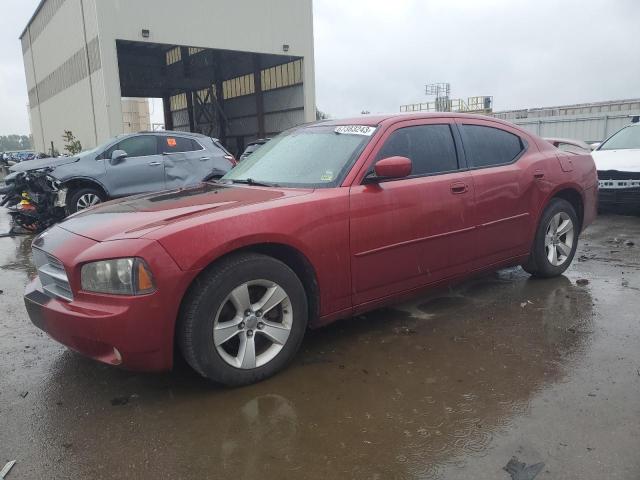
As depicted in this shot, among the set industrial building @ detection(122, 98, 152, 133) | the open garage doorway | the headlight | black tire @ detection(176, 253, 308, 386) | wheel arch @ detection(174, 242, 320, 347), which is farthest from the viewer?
industrial building @ detection(122, 98, 152, 133)

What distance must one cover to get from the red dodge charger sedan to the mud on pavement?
1.00 feet

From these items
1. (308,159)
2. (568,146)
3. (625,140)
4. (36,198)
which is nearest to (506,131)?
(568,146)

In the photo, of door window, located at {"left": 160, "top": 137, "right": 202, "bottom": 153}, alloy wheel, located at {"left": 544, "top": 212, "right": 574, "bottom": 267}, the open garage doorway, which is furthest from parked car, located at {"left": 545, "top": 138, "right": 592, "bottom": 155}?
the open garage doorway

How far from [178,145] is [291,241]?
7289 millimetres

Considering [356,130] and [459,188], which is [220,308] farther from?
[459,188]

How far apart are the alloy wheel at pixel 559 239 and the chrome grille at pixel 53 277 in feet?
13.1

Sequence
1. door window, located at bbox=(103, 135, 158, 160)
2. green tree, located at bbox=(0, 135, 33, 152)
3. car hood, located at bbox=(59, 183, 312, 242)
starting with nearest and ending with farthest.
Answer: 1. car hood, located at bbox=(59, 183, 312, 242)
2. door window, located at bbox=(103, 135, 158, 160)
3. green tree, located at bbox=(0, 135, 33, 152)

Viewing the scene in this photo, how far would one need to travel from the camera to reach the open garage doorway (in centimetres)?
2386

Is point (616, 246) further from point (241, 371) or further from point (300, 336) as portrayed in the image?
point (241, 371)

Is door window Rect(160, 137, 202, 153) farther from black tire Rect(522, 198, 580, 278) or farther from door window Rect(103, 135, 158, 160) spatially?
black tire Rect(522, 198, 580, 278)

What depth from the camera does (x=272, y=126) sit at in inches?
968

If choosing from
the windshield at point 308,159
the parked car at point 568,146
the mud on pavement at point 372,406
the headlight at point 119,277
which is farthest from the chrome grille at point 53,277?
the parked car at point 568,146

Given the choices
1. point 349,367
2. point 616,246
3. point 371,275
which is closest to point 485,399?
point 349,367

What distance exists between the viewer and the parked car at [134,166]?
28.5 ft
